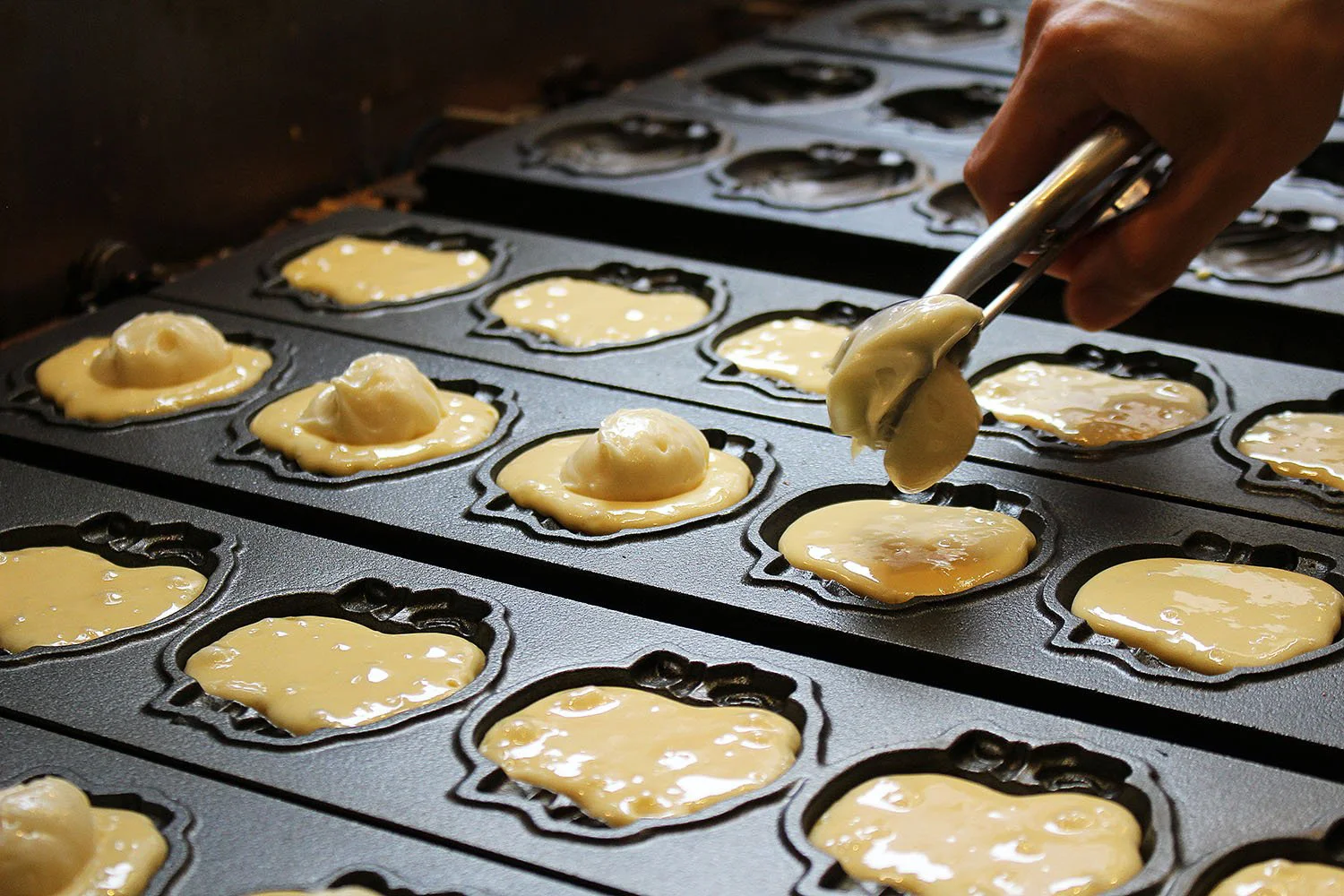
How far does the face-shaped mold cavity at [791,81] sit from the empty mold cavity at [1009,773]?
9.81ft

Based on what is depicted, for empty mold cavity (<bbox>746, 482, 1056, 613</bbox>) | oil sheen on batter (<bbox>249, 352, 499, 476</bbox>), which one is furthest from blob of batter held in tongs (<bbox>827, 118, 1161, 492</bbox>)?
oil sheen on batter (<bbox>249, 352, 499, 476</bbox>)

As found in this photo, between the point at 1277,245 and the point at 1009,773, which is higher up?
the point at 1277,245

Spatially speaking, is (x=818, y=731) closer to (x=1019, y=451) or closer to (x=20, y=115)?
(x=1019, y=451)

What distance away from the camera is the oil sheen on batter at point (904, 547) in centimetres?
185

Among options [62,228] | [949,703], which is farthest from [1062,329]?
[62,228]

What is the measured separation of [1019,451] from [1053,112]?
0.51m

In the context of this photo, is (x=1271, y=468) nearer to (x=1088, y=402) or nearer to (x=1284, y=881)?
(x=1088, y=402)

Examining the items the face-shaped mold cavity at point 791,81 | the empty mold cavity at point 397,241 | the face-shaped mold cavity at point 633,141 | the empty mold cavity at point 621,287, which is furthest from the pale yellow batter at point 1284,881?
the face-shaped mold cavity at point 791,81

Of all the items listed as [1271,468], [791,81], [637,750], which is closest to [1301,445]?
[1271,468]

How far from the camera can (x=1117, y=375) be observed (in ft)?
8.18

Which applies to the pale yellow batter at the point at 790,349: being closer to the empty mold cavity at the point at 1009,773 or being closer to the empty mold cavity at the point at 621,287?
the empty mold cavity at the point at 621,287

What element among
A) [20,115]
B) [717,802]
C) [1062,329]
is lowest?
[717,802]

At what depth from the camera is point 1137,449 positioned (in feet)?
7.20

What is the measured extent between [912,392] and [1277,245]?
1652 millimetres
